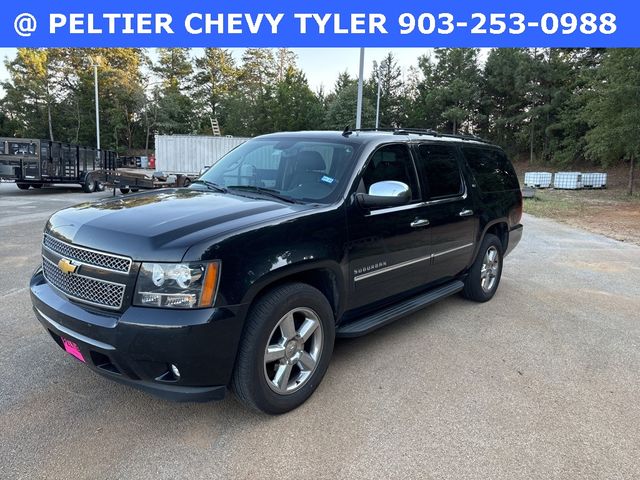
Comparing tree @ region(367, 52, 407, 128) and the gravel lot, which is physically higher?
tree @ region(367, 52, 407, 128)

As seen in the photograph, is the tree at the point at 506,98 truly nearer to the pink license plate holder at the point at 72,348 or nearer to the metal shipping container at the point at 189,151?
the metal shipping container at the point at 189,151

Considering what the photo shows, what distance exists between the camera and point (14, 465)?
249 centimetres

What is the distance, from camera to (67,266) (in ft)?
9.17

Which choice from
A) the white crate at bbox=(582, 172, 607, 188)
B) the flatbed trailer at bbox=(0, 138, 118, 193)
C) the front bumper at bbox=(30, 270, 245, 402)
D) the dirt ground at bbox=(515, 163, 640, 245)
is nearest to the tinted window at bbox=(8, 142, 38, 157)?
the flatbed trailer at bbox=(0, 138, 118, 193)

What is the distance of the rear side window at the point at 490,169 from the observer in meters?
5.21

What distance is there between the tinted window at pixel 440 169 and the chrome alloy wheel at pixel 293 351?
1853mm

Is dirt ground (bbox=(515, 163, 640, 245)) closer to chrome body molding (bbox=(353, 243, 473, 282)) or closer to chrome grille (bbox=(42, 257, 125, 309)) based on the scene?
chrome body molding (bbox=(353, 243, 473, 282))

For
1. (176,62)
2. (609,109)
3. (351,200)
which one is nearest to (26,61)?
(176,62)

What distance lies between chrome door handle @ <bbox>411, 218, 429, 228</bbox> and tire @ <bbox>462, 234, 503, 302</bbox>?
4.55ft

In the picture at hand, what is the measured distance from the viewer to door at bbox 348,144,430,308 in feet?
11.5

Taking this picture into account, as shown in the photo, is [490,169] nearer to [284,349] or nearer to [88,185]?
[284,349]

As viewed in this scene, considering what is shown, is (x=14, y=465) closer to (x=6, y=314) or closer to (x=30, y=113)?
(x=6, y=314)

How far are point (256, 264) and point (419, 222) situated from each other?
185 cm

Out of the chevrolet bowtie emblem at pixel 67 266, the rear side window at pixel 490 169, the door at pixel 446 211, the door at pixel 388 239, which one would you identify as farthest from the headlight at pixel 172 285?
the rear side window at pixel 490 169
